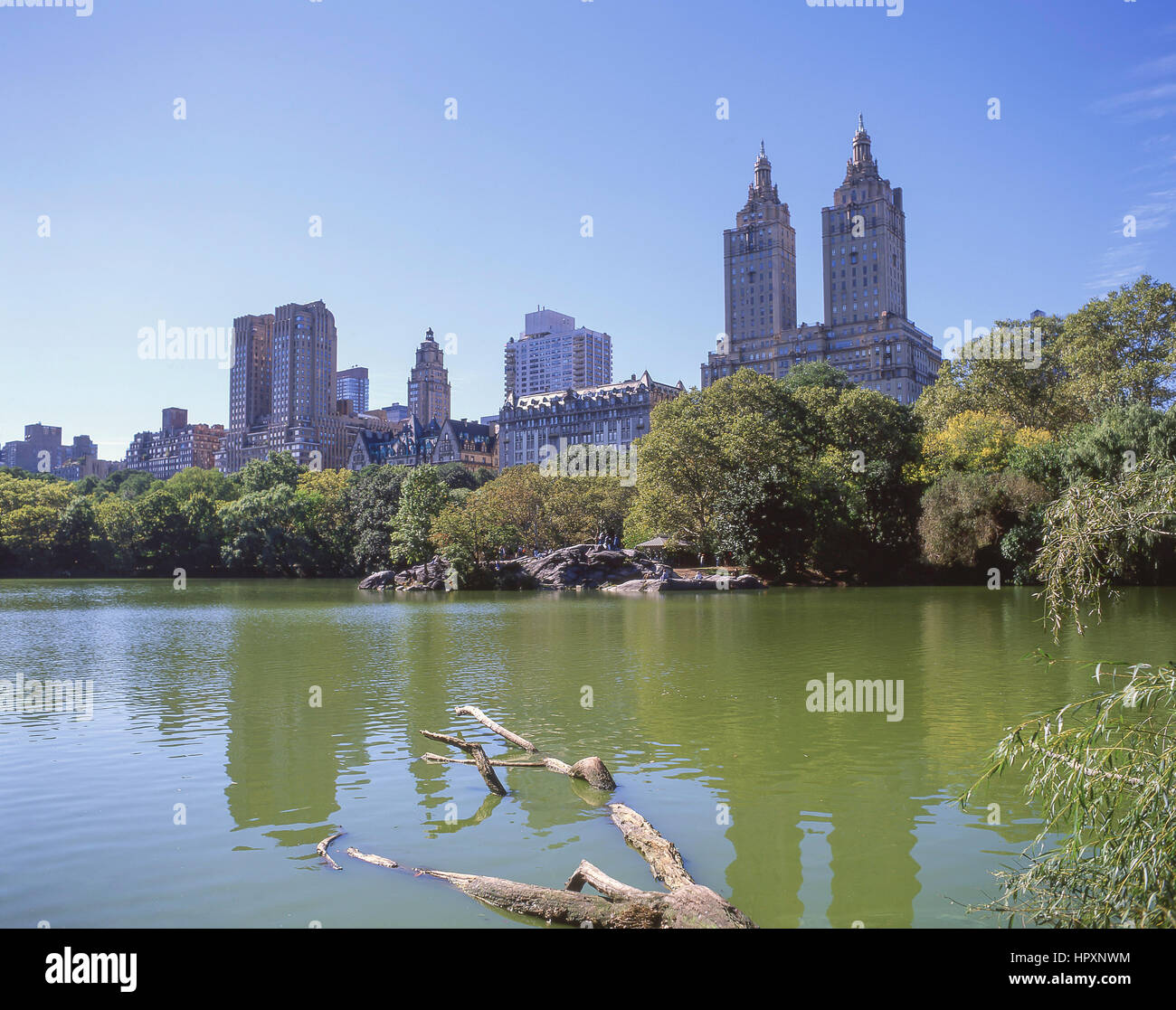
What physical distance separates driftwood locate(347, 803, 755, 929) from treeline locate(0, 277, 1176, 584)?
1482 inches

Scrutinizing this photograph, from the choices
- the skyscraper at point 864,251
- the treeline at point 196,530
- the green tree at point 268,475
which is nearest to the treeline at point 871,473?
the treeline at point 196,530

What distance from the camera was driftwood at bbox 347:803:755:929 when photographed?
490 centimetres

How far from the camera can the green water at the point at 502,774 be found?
234 inches

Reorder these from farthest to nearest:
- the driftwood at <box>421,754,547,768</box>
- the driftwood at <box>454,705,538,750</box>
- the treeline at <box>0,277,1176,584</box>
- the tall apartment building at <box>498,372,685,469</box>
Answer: the tall apartment building at <box>498,372,685,469</box> < the treeline at <box>0,277,1176,584</box> < the driftwood at <box>454,705,538,750</box> < the driftwood at <box>421,754,547,768</box>

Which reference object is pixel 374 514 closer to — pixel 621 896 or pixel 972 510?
pixel 972 510

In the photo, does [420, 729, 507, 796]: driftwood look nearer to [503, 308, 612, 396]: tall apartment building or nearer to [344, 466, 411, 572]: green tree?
[344, 466, 411, 572]: green tree

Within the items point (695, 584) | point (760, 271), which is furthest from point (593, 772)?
point (760, 271)

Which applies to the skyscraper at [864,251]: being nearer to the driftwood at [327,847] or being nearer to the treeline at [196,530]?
the treeline at [196,530]

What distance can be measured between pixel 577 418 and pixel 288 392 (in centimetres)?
6299

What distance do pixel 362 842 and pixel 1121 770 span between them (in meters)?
5.48

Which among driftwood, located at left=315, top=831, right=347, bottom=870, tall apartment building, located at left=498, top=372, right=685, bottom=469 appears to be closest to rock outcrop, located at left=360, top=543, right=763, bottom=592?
driftwood, located at left=315, top=831, right=347, bottom=870

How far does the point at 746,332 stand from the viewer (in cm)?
14488

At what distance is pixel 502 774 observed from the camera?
9.07 meters
